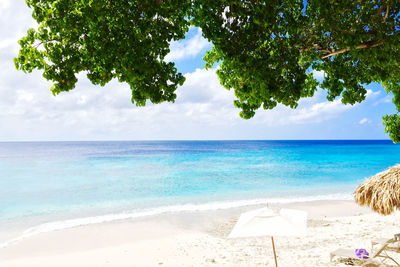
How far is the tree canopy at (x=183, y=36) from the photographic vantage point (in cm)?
557

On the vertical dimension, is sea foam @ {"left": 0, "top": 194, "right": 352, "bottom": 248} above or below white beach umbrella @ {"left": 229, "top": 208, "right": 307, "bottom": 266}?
below

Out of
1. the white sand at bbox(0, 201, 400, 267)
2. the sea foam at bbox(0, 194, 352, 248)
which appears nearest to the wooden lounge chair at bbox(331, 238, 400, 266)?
the white sand at bbox(0, 201, 400, 267)

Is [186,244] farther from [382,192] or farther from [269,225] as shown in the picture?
[382,192]

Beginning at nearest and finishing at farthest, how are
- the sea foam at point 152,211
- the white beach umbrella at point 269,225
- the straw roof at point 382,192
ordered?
the white beach umbrella at point 269,225, the straw roof at point 382,192, the sea foam at point 152,211

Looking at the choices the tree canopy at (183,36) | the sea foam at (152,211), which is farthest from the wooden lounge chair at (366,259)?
the sea foam at (152,211)

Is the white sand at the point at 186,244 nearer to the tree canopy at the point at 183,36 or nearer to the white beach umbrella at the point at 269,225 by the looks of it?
the white beach umbrella at the point at 269,225

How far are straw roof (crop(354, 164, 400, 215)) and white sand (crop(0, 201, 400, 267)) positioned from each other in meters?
1.71

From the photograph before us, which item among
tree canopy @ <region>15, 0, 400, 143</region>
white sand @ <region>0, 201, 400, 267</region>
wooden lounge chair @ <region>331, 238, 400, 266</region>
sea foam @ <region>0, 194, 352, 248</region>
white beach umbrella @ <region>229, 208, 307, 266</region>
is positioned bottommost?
sea foam @ <region>0, 194, 352, 248</region>

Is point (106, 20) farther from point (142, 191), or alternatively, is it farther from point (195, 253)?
point (142, 191)

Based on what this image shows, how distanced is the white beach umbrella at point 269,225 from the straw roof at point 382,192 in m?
2.74

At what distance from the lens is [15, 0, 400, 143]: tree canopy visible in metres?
5.57

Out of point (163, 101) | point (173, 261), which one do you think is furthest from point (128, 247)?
point (163, 101)

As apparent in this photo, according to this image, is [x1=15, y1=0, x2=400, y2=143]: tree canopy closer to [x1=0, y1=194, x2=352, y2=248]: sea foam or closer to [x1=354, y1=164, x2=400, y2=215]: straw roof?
[x1=354, y1=164, x2=400, y2=215]: straw roof

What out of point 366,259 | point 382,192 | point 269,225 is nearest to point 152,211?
point 366,259
